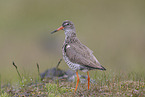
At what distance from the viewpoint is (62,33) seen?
25.1 meters

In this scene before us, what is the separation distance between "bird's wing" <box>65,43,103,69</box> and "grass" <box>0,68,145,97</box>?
0.81 meters

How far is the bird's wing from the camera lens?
294 inches

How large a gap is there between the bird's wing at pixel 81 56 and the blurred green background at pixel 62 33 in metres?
9.72

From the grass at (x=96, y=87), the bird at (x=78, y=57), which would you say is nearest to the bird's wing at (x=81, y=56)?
the bird at (x=78, y=57)

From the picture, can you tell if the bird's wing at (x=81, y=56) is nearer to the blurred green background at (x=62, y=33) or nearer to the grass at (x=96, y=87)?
the grass at (x=96, y=87)

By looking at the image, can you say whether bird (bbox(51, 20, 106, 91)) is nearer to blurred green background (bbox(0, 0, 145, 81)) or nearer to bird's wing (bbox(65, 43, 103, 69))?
bird's wing (bbox(65, 43, 103, 69))

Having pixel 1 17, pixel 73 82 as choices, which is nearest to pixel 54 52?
pixel 1 17

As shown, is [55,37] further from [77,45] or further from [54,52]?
[77,45]

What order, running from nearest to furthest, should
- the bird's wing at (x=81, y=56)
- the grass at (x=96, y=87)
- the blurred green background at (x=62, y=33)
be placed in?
the grass at (x=96, y=87) → the bird's wing at (x=81, y=56) → the blurred green background at (x=62, y=33)

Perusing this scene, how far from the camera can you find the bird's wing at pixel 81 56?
7.47 metres

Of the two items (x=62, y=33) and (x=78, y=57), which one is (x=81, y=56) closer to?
(x=78, y=57)

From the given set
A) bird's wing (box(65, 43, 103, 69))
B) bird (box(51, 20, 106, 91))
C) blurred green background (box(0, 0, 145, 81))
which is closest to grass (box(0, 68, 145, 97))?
bird (box(51, 20, 106, 91))

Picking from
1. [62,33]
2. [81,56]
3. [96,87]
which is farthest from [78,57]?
[62,33]

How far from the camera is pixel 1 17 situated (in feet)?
97.5
